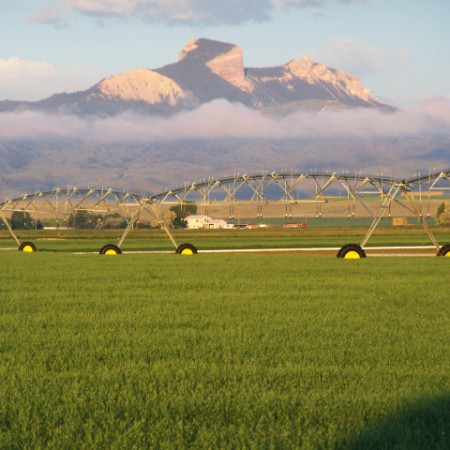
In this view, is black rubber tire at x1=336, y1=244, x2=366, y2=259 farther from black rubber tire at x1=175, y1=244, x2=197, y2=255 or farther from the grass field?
the grass field

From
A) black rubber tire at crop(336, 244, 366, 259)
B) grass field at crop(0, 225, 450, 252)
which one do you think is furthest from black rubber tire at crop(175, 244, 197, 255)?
grass field at crop(0, 225, 450, 252)

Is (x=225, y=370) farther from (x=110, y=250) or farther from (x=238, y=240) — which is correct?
(x=238, y=240)

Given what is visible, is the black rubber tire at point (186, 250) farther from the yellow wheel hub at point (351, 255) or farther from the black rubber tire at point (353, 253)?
the yellow wheel hub at point (351, 255)

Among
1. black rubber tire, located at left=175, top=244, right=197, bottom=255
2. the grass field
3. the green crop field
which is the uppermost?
the green crop field

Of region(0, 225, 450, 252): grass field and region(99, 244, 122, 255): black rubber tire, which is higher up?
region(99, 244, 122, 255): black rubber tire

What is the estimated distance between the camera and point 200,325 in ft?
65.4

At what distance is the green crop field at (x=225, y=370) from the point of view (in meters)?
10.5

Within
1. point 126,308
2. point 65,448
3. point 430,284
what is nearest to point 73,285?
point 126,308

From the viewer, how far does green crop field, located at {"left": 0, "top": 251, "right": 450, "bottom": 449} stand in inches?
412

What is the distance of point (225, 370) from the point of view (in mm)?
14078

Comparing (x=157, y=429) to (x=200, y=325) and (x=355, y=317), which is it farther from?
(x=355, y=317)

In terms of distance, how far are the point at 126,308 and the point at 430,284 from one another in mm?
13120

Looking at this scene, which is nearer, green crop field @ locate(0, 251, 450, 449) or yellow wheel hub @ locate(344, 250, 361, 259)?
green crop field @ locate(0, 251, 450, 449)

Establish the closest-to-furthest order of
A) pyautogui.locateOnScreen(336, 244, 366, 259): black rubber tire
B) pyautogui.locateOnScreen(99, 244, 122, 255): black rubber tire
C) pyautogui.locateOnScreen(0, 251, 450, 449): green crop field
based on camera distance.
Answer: pyautogui.locateOnScreen(0, 251, 450, 449): green crop field
pyautogui.locateOnScreen(336, 244, 366, 259): black rubber tire
pyautogui.locateOnScreen(99, 244, 122, 255): black rubber tire
